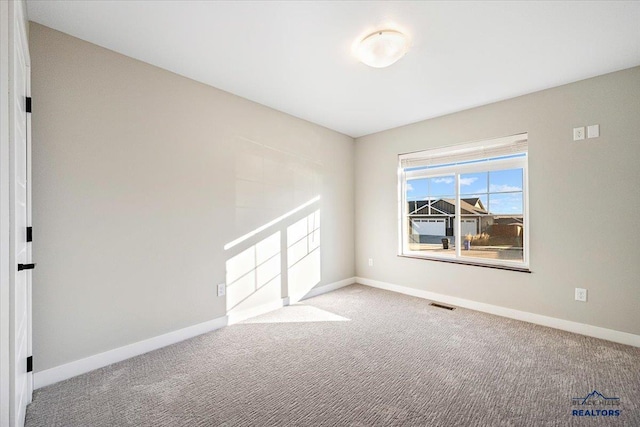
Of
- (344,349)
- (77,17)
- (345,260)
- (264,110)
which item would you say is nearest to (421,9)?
(264,110)

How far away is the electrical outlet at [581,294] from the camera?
281 cm

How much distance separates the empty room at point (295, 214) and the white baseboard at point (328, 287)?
0.30 feet

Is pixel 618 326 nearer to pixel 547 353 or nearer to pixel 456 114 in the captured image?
pixel 547 353

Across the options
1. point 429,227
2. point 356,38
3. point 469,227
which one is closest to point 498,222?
point 469,227

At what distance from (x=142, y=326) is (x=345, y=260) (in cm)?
299

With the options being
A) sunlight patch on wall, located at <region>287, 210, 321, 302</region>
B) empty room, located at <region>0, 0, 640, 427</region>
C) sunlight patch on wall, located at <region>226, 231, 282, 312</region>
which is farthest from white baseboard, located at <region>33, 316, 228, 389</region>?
sunlight patch on wall, located at <region>287, 210, 321, 302</region>

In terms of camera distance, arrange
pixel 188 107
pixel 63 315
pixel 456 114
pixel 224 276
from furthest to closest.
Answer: pixel 456 114
pixel 224 276
pixel 188 107
pixel 63 315

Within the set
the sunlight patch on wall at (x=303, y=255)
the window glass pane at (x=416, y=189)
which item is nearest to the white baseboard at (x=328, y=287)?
the sunlight patch on wall at (x=303, y=255)

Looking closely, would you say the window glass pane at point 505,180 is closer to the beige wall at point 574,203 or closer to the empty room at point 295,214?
the empty room at point 295,214

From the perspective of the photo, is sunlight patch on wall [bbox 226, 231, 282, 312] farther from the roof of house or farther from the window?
the roof of house

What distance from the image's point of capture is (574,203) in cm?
286

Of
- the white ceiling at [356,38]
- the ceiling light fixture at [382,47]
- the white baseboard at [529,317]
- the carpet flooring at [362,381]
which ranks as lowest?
Answer: the carpet flooring at [362,381]

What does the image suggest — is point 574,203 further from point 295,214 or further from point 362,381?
point 295,214

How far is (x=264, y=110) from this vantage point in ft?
11.4
